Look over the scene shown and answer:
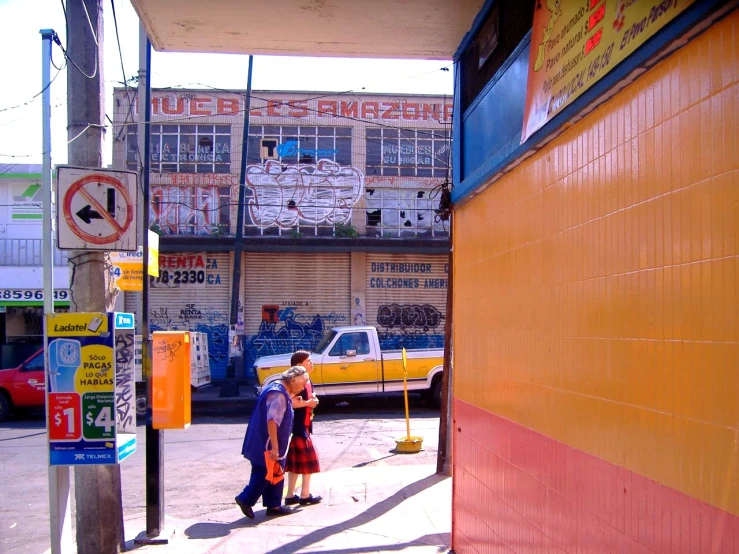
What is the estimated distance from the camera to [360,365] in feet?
56.8

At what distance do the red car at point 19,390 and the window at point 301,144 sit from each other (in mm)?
10728

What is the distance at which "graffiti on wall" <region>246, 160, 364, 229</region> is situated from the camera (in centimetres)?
2497

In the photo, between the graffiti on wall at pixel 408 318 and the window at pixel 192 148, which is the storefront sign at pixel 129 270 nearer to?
the window at pixel 192 148

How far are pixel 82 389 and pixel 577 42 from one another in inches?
172

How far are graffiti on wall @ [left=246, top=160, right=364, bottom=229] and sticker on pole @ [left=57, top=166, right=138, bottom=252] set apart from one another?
60.5ft

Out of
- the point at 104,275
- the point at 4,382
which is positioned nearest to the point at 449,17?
the point at 104,275

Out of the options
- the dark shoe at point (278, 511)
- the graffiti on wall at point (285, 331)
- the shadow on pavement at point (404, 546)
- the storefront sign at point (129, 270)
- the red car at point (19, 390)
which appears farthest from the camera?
the graffiti on wall at point (285, 331)

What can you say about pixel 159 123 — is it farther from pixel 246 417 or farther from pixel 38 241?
pixel 246 417

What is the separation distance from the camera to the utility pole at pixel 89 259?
21.4 feet

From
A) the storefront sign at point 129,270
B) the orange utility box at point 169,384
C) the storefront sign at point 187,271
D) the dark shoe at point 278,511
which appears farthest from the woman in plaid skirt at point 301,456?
the storefront sign at point 187,271

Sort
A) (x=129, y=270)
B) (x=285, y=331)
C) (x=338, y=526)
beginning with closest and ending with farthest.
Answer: (x=338, y=526) < (x=129, y=270) < (x=285, y=331)

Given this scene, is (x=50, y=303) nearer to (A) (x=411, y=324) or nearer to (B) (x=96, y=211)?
(B) (x=96, y=211)

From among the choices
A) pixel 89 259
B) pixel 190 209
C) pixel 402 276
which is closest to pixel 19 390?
pixel 190 209

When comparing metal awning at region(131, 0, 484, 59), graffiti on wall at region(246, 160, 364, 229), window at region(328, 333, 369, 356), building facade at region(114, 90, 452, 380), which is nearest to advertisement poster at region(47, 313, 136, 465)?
metal awning at region(131, 0, 484, 59)
